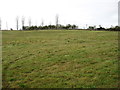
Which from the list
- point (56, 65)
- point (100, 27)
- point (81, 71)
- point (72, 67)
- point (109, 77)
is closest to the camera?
point (109, 77)

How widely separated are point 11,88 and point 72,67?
5998 millimetres

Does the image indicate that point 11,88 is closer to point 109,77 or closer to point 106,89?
point 106,89

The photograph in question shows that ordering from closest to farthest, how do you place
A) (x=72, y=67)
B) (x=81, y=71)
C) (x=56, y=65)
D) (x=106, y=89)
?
1. (x=106, y=89)
2. (x=81, y=71)
3. (x=72, y=67)
4. (x=56, y=65)

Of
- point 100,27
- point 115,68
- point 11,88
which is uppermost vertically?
point 100,27

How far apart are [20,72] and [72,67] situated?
493 cm

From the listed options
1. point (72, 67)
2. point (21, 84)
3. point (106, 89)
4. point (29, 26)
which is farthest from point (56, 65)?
point (29, 26)

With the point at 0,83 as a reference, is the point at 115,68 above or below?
above

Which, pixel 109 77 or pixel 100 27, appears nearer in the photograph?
pixel 109 77

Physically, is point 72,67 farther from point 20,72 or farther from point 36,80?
point 20,72

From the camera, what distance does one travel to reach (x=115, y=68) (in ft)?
40.5

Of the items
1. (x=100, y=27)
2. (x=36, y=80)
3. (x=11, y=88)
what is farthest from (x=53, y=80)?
(x=100, y=27)

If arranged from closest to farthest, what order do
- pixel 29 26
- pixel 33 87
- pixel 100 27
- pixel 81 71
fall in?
pixel 33 87 → pixel 81 71 → pixel 100 27 → pixel 29 26

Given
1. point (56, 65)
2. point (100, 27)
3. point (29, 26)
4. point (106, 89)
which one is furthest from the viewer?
point (29, 26)

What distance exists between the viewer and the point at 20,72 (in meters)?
12.9
